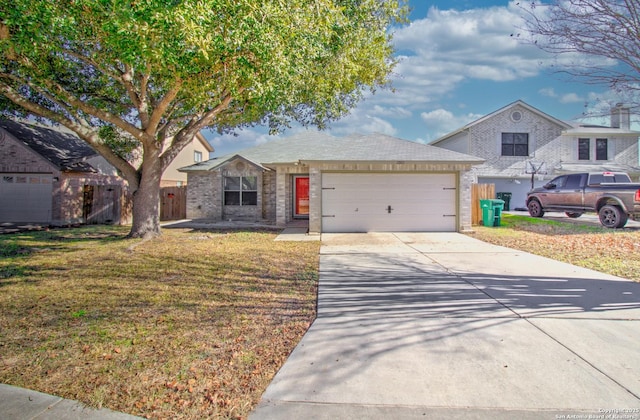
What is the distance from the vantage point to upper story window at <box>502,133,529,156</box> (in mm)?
22453

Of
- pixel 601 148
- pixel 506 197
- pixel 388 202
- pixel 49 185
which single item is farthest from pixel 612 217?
pixel 49 185

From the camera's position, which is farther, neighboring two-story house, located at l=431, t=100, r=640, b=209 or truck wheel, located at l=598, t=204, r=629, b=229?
neighboring two-story house, located at l=431, t=100, r=640, b=209

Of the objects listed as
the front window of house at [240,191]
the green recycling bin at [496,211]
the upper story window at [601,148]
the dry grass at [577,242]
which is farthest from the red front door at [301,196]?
the upper story window at [601,148]

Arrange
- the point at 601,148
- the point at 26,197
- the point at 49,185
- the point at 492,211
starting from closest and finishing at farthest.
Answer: the point at 492,211 < the point at 49,185 < the point at 26,197 < the point at 601,148

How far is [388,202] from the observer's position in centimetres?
1330

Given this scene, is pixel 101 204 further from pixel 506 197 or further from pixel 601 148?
pixel 601 148

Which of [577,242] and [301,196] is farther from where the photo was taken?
[301,196]

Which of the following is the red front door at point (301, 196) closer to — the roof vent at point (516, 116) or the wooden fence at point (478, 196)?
the wooden fence at point (478, 196)

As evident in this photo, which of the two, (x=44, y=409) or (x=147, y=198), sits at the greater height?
(x=147, y=198)

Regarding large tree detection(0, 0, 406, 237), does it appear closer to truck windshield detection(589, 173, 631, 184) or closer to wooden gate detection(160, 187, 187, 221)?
wooden gate detection(160, 187, 187, 221)

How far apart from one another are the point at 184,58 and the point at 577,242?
36.6 feet

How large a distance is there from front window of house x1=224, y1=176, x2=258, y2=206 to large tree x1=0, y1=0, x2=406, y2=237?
3.98 metres

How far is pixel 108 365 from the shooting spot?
3.24 m

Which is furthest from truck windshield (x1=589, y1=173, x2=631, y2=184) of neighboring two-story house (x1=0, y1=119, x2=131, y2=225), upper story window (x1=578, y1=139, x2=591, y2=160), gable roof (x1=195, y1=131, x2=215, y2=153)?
gable roof (x1=195, y1=131, x2=215, y2=153)
